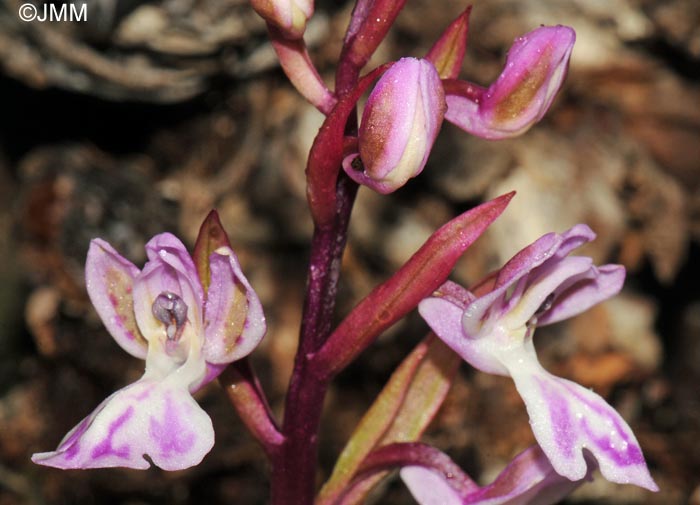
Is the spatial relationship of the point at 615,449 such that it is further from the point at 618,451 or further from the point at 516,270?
the point at 516,270

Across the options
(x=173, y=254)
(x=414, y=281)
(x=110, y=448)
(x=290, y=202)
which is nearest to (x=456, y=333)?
(x=414, y=281)

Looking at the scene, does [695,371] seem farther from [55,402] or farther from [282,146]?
[55,402]

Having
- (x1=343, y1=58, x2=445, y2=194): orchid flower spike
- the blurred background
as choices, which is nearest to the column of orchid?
(x1=343, y1=58, x2=445, y2=194): orchid flower spike

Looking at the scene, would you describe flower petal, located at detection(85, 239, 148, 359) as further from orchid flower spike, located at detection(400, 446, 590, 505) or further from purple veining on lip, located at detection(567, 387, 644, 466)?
purple veining on lip, located at detection(567, 387, 644, 466)

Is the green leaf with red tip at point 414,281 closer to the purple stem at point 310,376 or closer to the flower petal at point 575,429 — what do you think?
the purple stem at point 310,376

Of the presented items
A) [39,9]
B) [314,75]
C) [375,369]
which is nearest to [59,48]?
[39,9]

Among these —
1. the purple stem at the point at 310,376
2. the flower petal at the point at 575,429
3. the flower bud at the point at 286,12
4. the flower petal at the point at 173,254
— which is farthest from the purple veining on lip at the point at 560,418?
the flower bud at the point at 286,12
